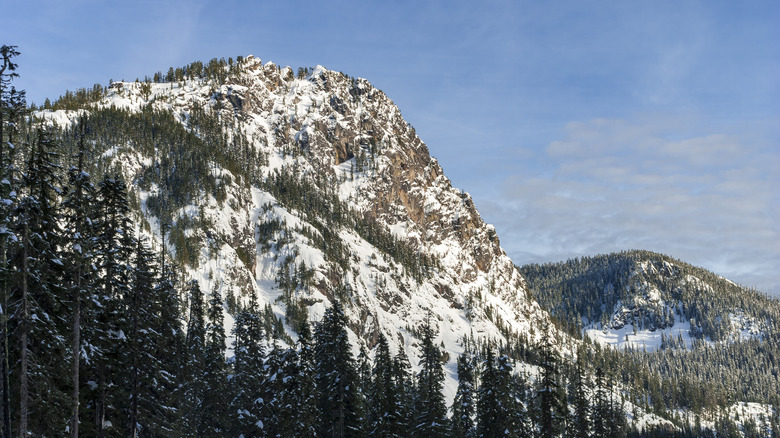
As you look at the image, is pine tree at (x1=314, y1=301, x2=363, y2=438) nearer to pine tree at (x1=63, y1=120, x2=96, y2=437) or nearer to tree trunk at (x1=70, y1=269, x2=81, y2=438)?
pine tree at (x1=63, y1=120, x2=96, y2=437)

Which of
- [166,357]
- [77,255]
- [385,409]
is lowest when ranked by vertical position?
[385,409]

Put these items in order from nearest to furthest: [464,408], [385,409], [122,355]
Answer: [122,355] < [385,409] < [464,408]

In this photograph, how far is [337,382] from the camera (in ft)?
180

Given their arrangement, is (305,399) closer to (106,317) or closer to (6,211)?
(106,317)

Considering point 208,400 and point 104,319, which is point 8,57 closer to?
point 104,319

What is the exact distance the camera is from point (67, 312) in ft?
108

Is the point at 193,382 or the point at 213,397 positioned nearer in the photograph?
the point at 193,382

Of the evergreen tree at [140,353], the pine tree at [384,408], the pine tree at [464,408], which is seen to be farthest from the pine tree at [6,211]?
the pine tree at [464,408]

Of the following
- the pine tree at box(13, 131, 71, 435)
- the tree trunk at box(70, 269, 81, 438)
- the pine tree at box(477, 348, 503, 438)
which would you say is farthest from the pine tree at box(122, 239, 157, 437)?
the pine tree at box(477, 348, 503, 438)

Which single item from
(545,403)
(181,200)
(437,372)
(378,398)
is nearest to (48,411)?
(378,398)

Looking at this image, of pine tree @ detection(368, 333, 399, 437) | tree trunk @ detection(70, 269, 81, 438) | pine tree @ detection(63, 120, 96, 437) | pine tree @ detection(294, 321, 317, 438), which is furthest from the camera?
pine tree @ detection(368, 333, 399, 437)

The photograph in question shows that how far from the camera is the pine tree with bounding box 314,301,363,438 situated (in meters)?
55.0

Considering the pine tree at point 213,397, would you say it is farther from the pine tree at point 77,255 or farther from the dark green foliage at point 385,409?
the pine tree at point 77,255

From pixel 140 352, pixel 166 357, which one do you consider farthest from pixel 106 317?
pixel 166 357
